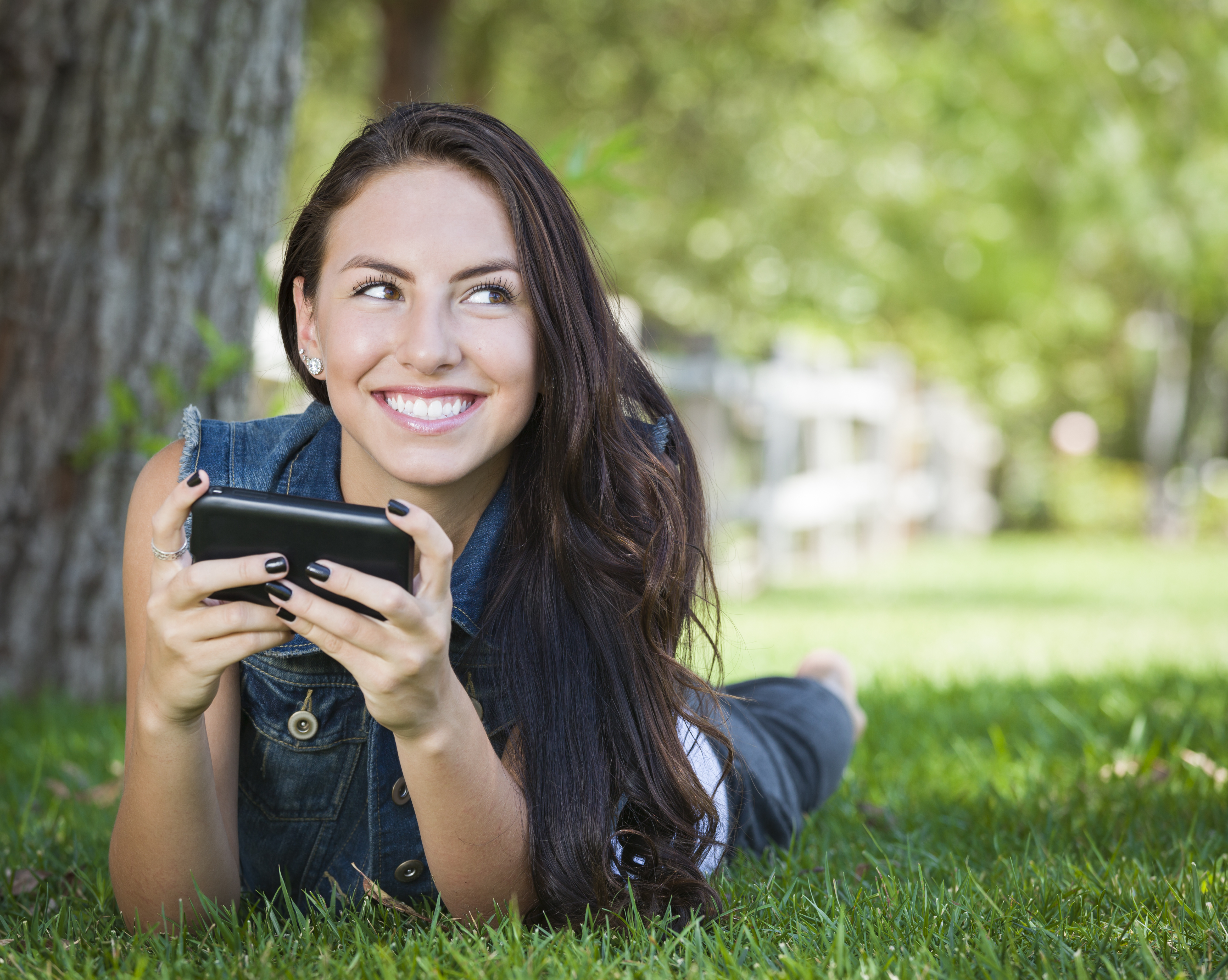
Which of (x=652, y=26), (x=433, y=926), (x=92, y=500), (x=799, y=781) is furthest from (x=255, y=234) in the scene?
(x=652, y=26)

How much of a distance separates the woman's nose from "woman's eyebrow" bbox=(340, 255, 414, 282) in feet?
0.12

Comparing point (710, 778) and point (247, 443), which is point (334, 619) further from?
point (710, 778)

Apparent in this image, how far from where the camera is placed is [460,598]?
202cm

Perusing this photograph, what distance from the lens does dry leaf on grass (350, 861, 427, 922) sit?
1.91m

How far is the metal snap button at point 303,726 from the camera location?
1979mm

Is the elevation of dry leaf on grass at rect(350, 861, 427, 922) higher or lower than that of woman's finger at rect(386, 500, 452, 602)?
lower

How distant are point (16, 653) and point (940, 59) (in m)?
10.8

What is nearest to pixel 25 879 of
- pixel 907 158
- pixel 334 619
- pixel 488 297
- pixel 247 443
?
pixel 247 443

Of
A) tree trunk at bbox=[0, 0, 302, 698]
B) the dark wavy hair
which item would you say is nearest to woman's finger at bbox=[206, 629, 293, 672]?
the dark wavy hair

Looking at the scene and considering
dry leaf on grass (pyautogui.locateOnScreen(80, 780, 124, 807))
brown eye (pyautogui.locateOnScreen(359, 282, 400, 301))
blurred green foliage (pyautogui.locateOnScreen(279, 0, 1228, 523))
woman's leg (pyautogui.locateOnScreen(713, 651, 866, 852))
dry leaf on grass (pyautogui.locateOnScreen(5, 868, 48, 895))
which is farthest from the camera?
blurred green foliage (pyautogui.locateOnScreen(279, 0, 1228, 523))

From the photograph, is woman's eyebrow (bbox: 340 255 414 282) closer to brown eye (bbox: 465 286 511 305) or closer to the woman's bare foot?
brown eye (bbox: 465 286 511 305)

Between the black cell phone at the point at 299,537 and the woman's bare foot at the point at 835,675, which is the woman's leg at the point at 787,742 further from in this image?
the black cell phone at the point at 299,537

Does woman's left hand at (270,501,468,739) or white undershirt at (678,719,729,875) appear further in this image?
white undershirt at (678,719,729,875)

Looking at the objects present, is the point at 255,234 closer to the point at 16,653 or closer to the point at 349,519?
the point at 16,653
